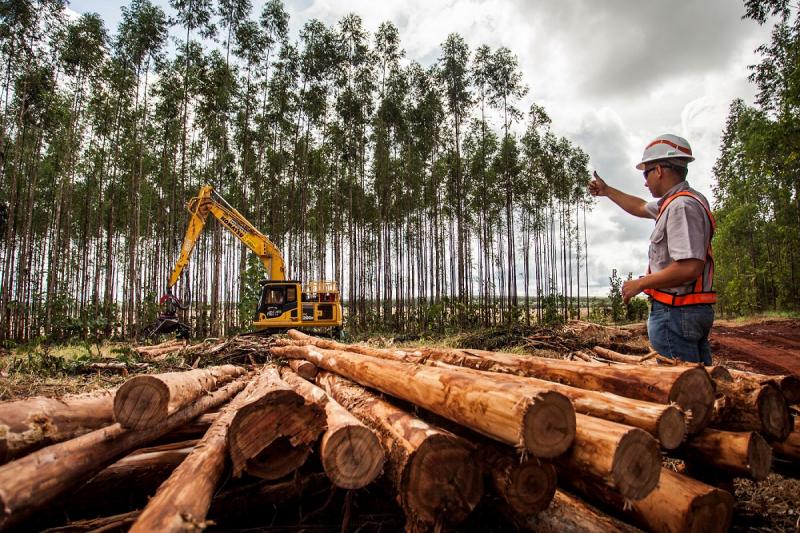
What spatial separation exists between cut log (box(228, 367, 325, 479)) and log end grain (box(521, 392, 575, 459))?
1.03 metres

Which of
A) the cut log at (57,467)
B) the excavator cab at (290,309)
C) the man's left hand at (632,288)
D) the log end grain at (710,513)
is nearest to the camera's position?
the cut log at (57,467)

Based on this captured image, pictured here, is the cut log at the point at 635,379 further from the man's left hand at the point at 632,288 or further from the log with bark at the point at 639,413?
the man's left hand at the point at 632,288

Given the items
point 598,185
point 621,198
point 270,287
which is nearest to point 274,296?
point 270,287

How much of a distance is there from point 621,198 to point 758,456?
2.63 m

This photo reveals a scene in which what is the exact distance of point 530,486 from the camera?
1.83 metres

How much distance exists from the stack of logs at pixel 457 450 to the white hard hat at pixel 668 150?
1551 millimetres

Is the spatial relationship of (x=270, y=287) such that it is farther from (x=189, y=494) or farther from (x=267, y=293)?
(x=189, y=494)

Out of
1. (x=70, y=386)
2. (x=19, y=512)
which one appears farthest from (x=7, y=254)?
(x=19, y=512)

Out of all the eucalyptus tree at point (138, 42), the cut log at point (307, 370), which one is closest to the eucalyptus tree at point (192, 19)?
the eucalyptus tree at point (138, 42)

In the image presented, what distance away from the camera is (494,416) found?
5.72 feet

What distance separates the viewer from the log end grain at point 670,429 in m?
1.73

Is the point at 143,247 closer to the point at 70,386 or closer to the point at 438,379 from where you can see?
the point at 70,386

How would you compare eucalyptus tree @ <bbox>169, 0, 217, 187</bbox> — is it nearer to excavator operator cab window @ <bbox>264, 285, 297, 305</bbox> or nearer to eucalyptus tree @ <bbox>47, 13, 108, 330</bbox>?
eucalyptus tree @ <bbox>47, 13, 108, 330</bbox>

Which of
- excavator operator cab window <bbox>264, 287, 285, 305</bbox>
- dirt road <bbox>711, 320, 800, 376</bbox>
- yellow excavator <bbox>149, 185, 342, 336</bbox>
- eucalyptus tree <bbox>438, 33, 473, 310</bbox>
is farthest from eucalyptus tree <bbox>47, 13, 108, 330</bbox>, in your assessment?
dirt road <bbox>711, 320, 800, 376</bbox>
